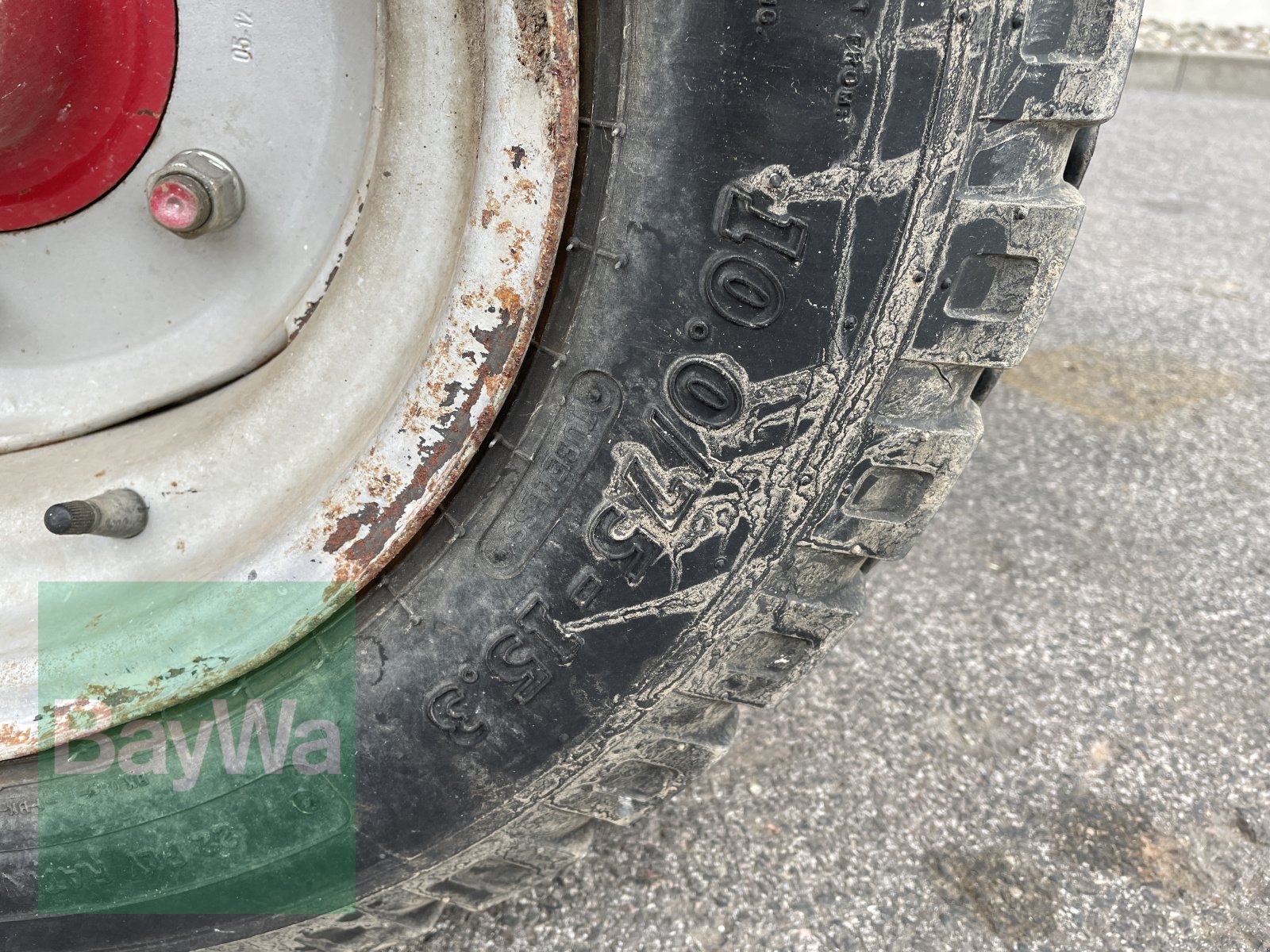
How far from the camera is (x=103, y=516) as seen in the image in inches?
35.5

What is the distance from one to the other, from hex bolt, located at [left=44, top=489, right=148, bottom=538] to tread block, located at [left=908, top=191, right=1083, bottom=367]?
2.33 feet

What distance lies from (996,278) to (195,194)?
680mm

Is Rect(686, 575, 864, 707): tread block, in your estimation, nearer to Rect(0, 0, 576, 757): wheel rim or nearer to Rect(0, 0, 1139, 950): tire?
Rect(0, 0, 1139, 950): tire

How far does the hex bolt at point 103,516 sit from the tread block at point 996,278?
71 cm

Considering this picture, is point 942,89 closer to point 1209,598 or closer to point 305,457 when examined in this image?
point 305,457

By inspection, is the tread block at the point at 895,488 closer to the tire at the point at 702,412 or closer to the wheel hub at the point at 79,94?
the tire at the point at 702,412

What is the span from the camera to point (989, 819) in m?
1.24

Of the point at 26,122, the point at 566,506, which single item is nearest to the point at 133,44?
the point at 26,122

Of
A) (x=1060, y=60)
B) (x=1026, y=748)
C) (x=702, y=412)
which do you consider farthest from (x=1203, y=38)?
(x=702, y=412)

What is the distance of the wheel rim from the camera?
745 millimetres

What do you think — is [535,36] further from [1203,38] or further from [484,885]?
[1203,38]

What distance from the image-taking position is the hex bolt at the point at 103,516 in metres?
0.83

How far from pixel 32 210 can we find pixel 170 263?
0.13 metres

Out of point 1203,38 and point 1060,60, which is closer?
point 1060,60
